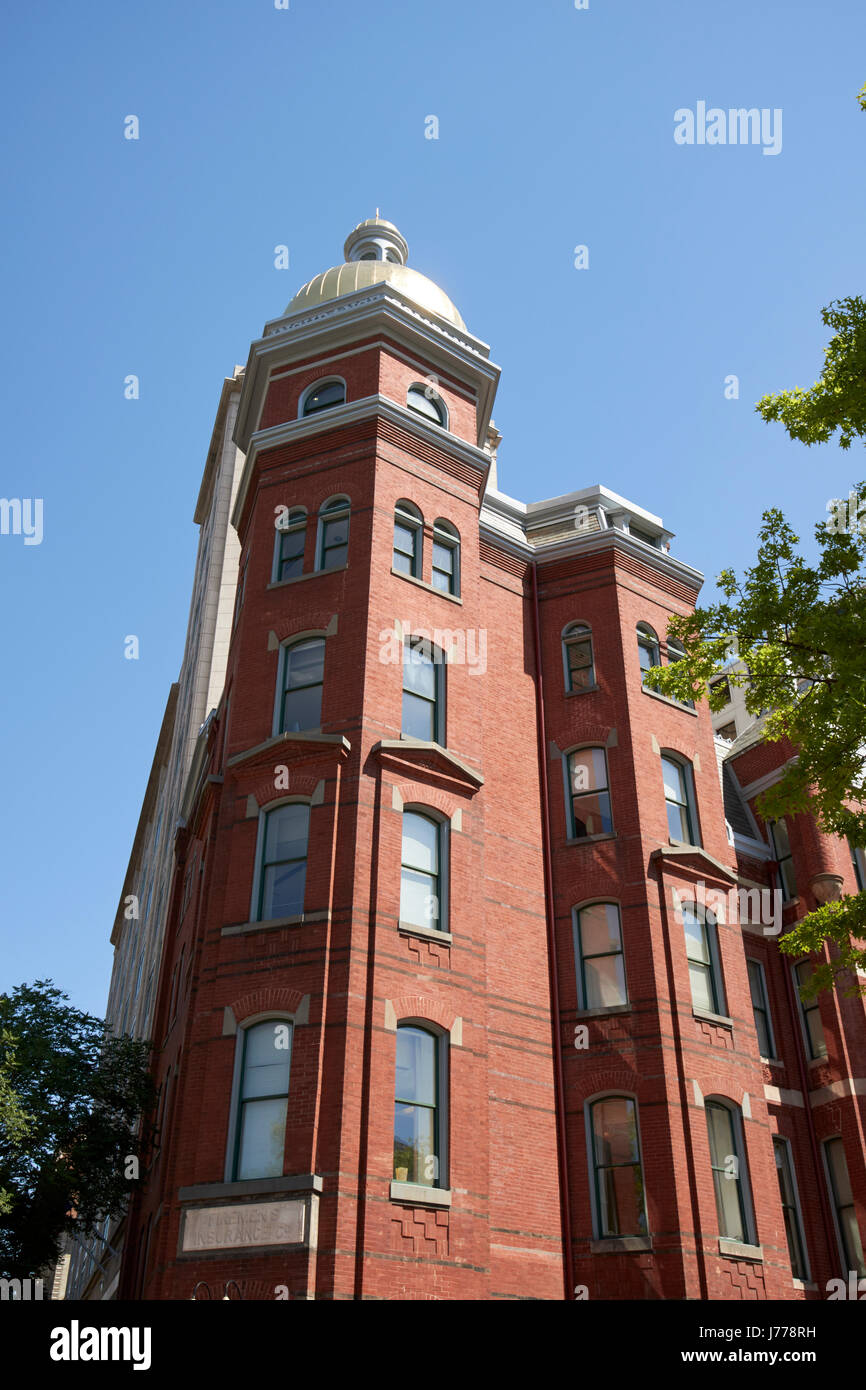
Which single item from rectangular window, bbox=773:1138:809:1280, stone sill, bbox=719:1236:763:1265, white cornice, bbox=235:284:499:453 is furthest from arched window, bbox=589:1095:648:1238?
white cornice, bbox=235:284:499:453

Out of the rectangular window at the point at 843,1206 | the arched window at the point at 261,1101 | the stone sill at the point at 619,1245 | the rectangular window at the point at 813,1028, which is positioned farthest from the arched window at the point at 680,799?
the arched window at the point at 261,1101

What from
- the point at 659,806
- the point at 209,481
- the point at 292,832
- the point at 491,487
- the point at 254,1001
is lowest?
the point at 254,1001

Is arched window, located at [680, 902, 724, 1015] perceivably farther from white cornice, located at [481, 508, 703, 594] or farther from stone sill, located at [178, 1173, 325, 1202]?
stone sill, located at [178, 1173, 325, 1202]

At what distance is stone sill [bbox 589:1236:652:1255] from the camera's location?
1955cm

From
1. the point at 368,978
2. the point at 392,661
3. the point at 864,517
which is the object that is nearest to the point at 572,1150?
the point at 368,978

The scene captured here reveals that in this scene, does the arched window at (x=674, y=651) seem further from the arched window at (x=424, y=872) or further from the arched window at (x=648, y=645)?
the arched window at (x=424, y=872)

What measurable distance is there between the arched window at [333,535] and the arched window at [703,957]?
9814mm

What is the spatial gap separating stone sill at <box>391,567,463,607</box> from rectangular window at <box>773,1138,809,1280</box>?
1323 centimetres

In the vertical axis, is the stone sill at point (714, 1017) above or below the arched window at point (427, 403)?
below

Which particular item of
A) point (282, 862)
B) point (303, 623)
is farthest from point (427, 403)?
point (282, 862)

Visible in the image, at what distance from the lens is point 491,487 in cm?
3012

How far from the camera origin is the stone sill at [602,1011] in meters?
21.8
